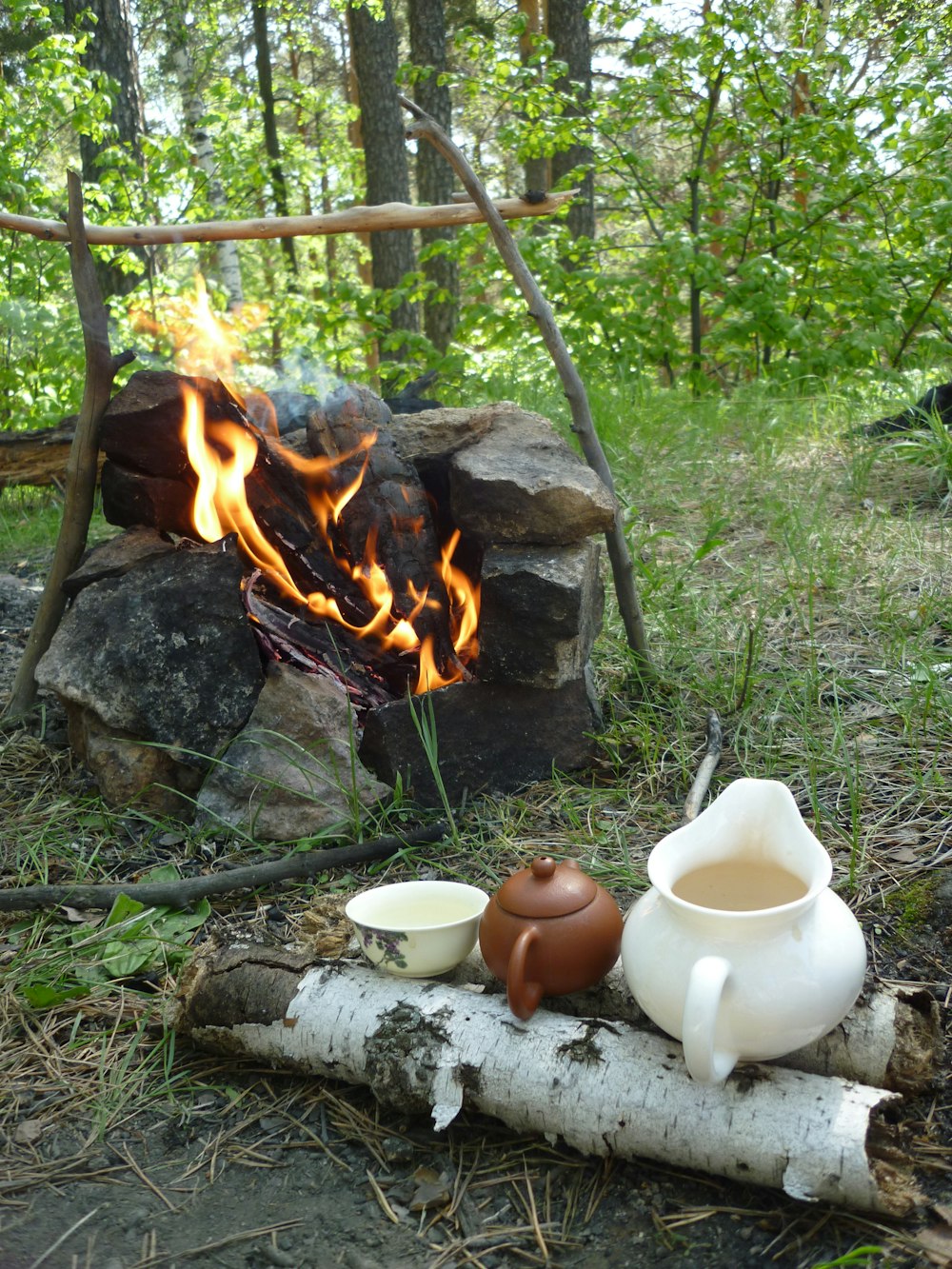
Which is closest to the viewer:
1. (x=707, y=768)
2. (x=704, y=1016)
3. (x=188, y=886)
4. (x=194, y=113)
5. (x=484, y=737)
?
(x=704, y=1016)

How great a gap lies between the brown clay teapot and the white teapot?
0.09m

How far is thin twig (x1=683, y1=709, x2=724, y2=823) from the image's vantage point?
237 centimetres

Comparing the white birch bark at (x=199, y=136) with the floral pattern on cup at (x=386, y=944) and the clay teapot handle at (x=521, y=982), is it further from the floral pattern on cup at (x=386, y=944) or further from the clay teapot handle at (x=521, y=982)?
the clay teapot handle at (x=521, y=982)

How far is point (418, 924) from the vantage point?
1955 millimetres

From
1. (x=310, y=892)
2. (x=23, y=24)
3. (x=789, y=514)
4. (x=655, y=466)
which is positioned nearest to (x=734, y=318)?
(x=655, y=466)

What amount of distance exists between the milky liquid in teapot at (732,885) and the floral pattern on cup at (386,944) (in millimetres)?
490

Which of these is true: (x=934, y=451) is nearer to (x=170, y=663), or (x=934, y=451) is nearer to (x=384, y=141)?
(x=170, y=663)

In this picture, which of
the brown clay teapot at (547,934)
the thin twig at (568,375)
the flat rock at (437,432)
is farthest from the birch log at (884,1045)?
the flat rock at (437,432)

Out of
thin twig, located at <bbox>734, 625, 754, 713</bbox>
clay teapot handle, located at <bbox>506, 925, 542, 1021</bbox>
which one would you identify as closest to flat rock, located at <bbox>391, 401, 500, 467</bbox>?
thin twig, located at <bbox>734, 625, 754, 713</bbox>

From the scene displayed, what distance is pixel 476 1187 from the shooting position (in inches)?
61.1

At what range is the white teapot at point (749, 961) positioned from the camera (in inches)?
55.5

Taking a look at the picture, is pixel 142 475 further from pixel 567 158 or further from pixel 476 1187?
pixel 567 158

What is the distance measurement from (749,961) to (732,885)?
0.89 ft

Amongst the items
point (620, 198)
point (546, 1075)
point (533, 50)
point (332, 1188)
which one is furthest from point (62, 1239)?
point (533, 50)
